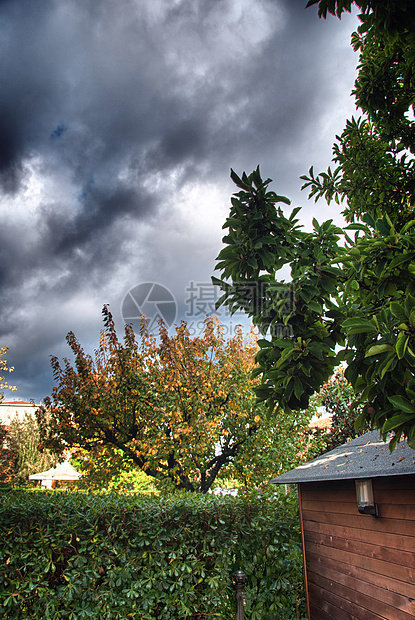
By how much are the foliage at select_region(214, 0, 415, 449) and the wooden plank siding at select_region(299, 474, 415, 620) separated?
0.99 m

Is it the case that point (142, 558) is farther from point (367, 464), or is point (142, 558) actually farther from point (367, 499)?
point (367, 464)

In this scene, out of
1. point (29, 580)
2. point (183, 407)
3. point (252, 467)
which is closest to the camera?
point (29, 580)

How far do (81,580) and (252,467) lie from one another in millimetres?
5615

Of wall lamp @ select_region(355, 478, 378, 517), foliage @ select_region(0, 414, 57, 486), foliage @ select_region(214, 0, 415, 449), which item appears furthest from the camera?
foliage @ select_region(0, 414, 57, 486)

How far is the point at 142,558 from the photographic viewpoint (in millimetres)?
3869

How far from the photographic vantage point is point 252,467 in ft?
28.1

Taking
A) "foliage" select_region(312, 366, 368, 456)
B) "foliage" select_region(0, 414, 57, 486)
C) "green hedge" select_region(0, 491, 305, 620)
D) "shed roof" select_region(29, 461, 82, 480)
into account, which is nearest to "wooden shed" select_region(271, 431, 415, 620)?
"green hedge" select_region(0, 491, 305, 620)

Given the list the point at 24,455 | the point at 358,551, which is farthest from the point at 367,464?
the point at 24,455

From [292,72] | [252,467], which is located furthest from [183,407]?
[292,72]

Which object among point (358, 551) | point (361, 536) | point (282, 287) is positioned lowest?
point (358, 551)

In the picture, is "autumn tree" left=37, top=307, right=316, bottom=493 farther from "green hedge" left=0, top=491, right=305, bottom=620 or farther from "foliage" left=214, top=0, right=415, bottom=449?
"foliage" left=214, top=0, right=415, bottom=449

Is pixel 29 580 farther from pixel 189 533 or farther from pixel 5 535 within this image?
pixel 189 533

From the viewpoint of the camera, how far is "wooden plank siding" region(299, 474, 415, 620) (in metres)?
2.76

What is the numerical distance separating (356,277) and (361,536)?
8.41 ft
